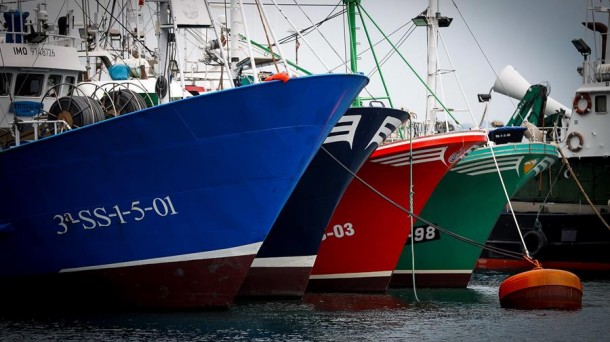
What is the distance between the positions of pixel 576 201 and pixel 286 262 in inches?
686

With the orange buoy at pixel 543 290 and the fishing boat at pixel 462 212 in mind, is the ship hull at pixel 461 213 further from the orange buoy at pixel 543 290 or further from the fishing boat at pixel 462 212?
the orange buoy at pixel 543 290

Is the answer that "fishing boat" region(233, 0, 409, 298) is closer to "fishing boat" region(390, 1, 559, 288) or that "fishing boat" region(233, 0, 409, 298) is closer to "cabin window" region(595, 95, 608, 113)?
"fishing boat" region(390, 1, 559, 288)

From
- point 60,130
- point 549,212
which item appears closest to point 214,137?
point 60,130

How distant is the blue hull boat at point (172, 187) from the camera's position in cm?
1970

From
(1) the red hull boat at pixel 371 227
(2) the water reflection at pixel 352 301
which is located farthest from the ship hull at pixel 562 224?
(2) the water reflection at pixel 352 301

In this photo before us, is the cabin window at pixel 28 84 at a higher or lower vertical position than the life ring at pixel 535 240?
higher

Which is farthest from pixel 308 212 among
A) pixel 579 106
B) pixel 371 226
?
pixel 579 106

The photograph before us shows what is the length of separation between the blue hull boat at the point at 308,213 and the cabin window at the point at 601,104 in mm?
16544

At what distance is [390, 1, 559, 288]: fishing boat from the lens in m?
28.2

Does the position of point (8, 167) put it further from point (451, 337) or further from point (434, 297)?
point (434, 297)

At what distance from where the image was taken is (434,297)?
26.1 meters

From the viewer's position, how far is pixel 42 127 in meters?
22.6

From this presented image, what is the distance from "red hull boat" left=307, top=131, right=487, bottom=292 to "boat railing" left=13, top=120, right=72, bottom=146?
6632mm

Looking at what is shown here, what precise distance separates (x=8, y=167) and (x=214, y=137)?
374cm
